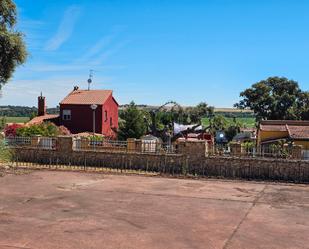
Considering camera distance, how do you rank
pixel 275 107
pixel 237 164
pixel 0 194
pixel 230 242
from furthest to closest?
pixel 275 107 → pixel 237 164 → pixel 0 194 → pixel 230 242

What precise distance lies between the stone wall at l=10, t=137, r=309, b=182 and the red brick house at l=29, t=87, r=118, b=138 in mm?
19000

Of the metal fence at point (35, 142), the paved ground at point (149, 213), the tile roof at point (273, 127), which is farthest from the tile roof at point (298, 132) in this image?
the metal fence at point (35, 142)

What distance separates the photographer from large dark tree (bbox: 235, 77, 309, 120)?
173 feet

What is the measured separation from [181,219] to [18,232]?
3.79 m

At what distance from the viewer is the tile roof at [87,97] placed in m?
41.2

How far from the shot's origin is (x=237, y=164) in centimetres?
1802

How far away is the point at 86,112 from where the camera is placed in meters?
40.8

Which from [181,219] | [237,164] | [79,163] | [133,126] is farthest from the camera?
[133,126]

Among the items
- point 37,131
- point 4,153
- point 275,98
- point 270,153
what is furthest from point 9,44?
point 275,98

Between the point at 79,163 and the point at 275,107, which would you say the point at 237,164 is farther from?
Answer: the point at 275,107

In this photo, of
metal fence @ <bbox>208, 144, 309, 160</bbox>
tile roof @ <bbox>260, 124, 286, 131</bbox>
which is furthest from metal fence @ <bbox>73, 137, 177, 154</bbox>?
tile roof @ <bbox>260, 124, 286, 131</bbox>

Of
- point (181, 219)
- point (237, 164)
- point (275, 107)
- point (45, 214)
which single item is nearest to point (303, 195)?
point (237, 164)

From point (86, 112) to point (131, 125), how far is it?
25.3ft

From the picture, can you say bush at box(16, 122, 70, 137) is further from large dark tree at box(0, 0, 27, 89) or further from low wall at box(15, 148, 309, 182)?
large dark tree at box(0, 0, 27, 89)
